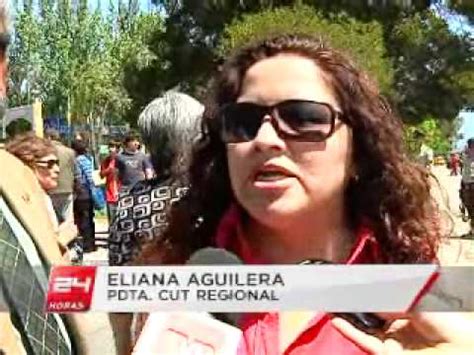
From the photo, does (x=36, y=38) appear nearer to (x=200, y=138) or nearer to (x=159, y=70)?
(x=159, y=70)

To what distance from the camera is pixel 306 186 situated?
1.15 m

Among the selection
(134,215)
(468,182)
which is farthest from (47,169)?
(468,182)

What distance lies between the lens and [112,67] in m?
2.66

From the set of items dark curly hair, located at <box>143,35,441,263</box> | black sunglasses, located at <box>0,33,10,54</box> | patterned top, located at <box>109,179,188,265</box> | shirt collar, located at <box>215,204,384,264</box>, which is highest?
black sunglasses, located at <box>0,33,10,54</box>

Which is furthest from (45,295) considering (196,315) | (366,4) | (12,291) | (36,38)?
(366,4)

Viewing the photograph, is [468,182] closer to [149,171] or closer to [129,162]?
[129,162]

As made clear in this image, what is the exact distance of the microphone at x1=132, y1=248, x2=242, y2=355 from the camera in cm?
108

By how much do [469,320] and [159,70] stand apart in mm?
1581

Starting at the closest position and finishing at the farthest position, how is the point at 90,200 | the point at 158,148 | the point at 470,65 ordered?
the point at 470,65
the point at 158,148
the point at 90,200

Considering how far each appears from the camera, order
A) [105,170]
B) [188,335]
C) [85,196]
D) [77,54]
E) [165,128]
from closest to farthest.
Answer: [188,335] < [77,54] < [165,128] < [105,170] < [85,196]

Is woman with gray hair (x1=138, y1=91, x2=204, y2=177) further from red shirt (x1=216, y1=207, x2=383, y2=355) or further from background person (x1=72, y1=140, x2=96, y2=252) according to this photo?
background person (x1=72, y1=140, x2=96, y2=252)

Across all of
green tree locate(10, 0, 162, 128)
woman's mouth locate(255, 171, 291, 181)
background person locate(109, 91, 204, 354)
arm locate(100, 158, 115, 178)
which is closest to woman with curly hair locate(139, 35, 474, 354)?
woman's mouth locate(255, 171, 291, 181)

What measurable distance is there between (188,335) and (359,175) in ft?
1.00

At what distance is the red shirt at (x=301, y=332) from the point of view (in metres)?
1.09
